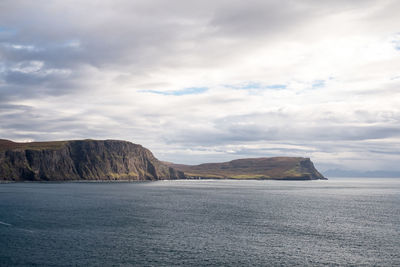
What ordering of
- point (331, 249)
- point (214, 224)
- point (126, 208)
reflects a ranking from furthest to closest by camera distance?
point (126, 208)
point (214, 224)
point (331, 249)

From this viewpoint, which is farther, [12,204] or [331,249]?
[12,204]

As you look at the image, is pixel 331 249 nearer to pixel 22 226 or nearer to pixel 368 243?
pixel 368 243

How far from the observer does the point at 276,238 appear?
282 feet

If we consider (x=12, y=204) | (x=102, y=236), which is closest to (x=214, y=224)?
(x=102, y=236)

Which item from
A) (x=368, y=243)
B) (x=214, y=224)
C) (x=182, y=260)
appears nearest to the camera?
(x=182, y=260)

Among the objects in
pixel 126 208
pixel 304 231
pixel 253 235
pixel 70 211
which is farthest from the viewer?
pixel 126 208

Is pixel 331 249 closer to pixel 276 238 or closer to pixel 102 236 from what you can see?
pixel 276 238

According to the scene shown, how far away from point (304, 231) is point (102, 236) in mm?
54469

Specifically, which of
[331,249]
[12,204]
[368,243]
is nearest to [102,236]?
[331,249]

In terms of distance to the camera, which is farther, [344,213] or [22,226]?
[344,213]

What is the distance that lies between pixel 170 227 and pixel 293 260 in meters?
41.5

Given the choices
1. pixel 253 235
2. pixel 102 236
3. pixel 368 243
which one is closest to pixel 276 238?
pixel 253 235

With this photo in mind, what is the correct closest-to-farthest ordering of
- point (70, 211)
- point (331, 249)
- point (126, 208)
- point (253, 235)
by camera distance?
1. point (331, 249)
2. point (253, 235)
3. point (70, 211)
4. point (126, 208)

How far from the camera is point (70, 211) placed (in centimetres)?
12912
